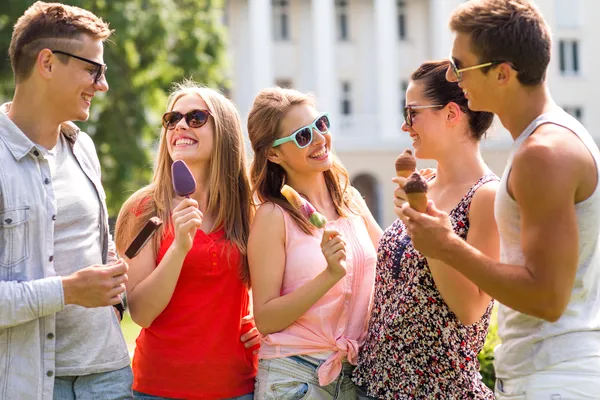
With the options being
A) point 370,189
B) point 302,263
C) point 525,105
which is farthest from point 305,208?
point 370,189

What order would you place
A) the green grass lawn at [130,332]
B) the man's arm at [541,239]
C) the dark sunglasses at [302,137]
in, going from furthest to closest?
the green grass lawn at [130,332], the dark sunglasses at [302,137], the man's arm at [541,239]

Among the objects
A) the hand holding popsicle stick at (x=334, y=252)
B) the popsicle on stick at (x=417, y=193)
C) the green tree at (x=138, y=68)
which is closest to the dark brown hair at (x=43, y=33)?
the hand holding popsicle stick at (x=334, y=252)

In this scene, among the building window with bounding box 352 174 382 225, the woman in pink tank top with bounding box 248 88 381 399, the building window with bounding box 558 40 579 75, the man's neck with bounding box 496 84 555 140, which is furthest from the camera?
the building window with bounding box 558 40 579 75

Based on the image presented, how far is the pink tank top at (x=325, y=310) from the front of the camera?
3.89m

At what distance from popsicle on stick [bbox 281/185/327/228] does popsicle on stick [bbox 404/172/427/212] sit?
2.18 ft

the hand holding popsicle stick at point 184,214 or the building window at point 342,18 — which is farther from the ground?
the building window at point 342,18

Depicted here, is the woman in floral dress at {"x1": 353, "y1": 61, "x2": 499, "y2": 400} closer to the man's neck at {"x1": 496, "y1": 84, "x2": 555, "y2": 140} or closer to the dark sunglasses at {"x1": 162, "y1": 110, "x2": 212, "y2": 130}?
the man's neck at {"x1": 496, "y1": 84, "x2": 555, "y2": 140}

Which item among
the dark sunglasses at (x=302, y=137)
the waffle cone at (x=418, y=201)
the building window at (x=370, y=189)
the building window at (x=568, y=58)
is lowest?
the building window at (x=370, y=189)

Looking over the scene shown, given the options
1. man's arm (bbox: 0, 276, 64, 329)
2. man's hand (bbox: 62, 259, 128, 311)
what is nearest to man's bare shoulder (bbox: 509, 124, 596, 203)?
man's hand (bbox: 62, 259, 128, 311)

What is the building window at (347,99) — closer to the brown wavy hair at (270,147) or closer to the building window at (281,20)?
the building window at (281,20)

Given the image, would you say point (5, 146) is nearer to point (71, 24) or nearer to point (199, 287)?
point (71, 24)

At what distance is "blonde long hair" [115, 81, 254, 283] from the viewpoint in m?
4.13

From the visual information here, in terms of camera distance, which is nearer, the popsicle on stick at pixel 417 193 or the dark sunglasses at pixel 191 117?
the popsicle on stick at pixel 417 193

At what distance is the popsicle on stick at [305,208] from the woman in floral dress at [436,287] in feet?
1.24
